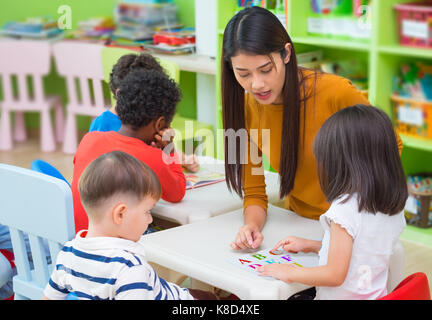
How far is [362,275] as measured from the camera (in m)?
1.28

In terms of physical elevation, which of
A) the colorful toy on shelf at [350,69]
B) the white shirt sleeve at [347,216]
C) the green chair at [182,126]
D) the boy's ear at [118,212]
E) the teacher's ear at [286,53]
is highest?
the teacher's ear at [286,53]

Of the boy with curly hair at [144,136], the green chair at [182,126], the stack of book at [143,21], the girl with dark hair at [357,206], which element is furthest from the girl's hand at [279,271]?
the stack of book at [143,21]

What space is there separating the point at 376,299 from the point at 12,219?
85cm

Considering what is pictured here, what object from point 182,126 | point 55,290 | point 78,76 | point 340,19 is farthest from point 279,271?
point 78,76

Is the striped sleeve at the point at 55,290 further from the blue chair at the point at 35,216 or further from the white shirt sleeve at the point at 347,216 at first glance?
the white shirt sleeve at the point at 347,216

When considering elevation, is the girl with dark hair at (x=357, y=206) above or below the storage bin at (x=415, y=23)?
below

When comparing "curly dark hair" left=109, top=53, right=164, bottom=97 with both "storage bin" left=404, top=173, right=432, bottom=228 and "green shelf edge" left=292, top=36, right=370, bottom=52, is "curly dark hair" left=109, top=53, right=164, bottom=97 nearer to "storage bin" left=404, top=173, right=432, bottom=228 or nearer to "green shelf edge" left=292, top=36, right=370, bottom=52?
"green shelf edge" left=292, top=36, right=370, bottom=52

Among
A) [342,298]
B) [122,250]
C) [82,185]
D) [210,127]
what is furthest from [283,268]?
[210,127]

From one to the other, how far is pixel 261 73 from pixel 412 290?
596 mm

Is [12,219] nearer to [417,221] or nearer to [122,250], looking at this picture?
[122,250]

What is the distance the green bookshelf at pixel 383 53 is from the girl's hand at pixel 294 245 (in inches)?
45.8

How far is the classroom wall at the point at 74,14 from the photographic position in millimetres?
3979

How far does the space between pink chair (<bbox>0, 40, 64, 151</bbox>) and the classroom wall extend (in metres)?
0.26

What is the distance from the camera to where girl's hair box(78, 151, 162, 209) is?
122 centimetres
